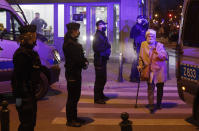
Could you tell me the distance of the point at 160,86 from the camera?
27.2 feet

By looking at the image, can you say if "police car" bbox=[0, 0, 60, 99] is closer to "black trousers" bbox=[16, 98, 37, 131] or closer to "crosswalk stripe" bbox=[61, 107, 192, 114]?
"crosswalk stripe" bbox=[61, 107, 192, 114]

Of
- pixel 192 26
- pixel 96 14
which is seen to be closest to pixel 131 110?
pixel 192 26

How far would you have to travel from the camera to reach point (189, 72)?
21.9ft

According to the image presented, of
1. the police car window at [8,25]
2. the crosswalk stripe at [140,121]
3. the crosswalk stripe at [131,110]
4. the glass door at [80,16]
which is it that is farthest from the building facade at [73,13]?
the crosswalk stripe at [140,121]

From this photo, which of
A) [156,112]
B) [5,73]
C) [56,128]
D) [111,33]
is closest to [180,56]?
[156,112]

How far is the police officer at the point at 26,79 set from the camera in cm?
505

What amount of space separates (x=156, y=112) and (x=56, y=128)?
2442 mm

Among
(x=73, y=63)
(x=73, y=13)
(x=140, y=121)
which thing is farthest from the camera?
(x=73, y=13)

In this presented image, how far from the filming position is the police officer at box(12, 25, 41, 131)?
5.05 meters

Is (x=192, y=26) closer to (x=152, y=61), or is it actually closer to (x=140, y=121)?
(x=152, y=61)

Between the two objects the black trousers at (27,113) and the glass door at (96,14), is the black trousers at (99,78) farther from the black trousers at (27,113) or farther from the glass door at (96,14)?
the glass door at (96,14)

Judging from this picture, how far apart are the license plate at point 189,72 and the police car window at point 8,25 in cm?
433

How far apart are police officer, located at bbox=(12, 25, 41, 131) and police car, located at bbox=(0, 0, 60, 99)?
10.5 feet

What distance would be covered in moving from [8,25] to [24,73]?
178 inches
